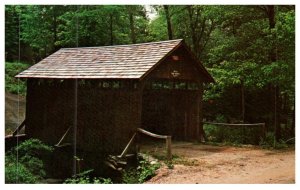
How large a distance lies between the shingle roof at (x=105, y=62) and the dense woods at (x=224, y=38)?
Result: 5.69ft

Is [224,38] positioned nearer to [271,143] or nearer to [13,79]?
[271,143]

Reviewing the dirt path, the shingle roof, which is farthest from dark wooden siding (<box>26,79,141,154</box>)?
the dirt path

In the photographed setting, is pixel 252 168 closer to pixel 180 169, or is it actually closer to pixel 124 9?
pixel 180 169

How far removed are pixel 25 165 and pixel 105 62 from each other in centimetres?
514

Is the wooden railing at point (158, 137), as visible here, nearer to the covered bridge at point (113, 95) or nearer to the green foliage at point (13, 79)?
the covered bridge at point (113, 95)

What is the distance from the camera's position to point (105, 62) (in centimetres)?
1644

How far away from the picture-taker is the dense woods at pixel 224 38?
15.9 metres

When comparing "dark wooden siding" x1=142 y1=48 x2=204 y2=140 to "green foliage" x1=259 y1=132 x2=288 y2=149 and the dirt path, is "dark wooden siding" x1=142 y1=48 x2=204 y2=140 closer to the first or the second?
the dirt path

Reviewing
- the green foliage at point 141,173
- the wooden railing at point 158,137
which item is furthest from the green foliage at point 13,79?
the green foliage at point 141,173

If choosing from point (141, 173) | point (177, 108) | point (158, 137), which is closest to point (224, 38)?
point (177, 108)

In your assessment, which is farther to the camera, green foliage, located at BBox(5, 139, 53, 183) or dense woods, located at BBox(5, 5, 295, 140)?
dense woods, located at BBox(5, 5, 295, 140)

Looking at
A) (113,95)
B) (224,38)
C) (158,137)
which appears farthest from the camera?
(224,38)

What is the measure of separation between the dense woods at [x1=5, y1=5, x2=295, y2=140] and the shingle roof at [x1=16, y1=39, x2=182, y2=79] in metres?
1.73

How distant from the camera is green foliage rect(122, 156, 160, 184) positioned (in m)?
12.2
